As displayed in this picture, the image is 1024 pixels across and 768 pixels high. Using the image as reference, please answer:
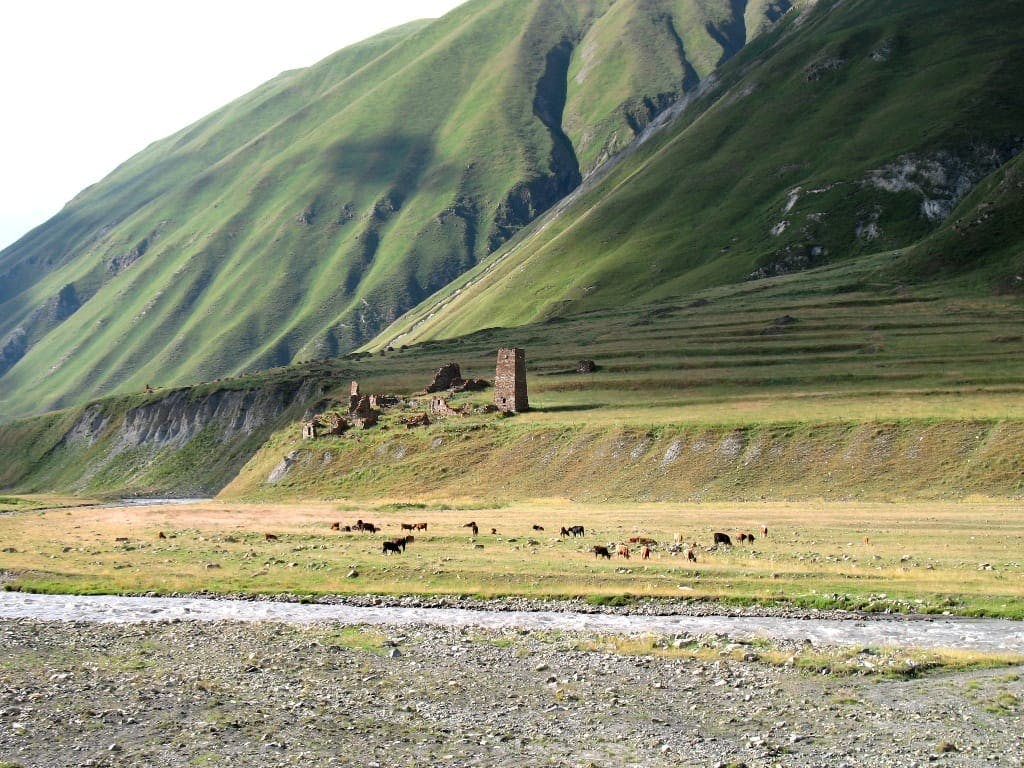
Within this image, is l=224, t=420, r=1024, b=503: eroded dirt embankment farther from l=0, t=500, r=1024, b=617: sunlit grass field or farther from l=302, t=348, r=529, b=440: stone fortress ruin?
l=0, t=500, r=1024, b=617: sunlit grass field

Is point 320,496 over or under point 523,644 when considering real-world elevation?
under

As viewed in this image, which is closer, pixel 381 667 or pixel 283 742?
pixel 283 742

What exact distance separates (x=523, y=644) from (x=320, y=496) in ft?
220

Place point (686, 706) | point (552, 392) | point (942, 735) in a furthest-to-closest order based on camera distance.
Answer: point (552, 392)
point (686, 706)
point (942, 735)

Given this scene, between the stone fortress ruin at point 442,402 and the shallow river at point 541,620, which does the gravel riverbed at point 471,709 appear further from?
the stone fortress ruin at point 442,402

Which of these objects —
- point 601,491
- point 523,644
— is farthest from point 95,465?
point 523,644

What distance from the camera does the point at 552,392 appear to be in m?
126

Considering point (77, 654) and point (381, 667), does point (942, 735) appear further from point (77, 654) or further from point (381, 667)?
point (77, 654)

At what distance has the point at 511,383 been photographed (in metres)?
109

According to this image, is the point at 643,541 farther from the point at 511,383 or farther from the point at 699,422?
the point at 511,383

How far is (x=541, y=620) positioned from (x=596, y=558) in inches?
405

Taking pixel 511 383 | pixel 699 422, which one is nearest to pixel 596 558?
pixel 699 422

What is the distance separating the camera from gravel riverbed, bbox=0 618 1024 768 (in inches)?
1019

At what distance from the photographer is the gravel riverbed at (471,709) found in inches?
1019
